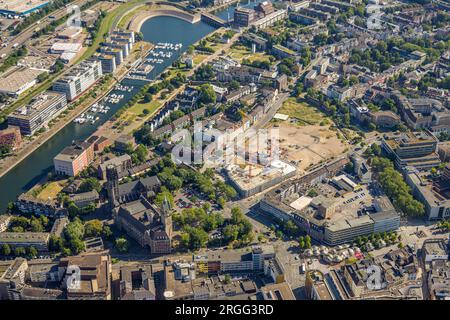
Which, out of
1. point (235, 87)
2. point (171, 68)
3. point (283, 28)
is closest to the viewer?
point (235, 87)

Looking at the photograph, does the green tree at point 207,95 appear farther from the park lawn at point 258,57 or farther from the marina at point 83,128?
the park lawn at point 258,57

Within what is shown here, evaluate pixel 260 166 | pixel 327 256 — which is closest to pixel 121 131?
pixel 260 166

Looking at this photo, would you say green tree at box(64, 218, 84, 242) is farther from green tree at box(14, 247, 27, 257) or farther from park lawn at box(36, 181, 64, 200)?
park lawn at box(36, 181, 64, 200)

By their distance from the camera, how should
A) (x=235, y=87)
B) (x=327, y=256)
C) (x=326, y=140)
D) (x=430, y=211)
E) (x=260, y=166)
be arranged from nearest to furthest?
(x=327, y=256), (x=430, y=211), (x=260, y=166), (x=326, y=140), (x=235, y=87)

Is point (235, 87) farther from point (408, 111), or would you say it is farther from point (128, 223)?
point (128, 223)

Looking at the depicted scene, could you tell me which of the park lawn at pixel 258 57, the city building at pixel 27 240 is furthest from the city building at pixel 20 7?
the city building at pixel 27 240

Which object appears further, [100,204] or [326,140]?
[326,140]

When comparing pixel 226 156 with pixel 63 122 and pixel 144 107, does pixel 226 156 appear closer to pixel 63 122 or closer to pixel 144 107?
pixel 144 107
